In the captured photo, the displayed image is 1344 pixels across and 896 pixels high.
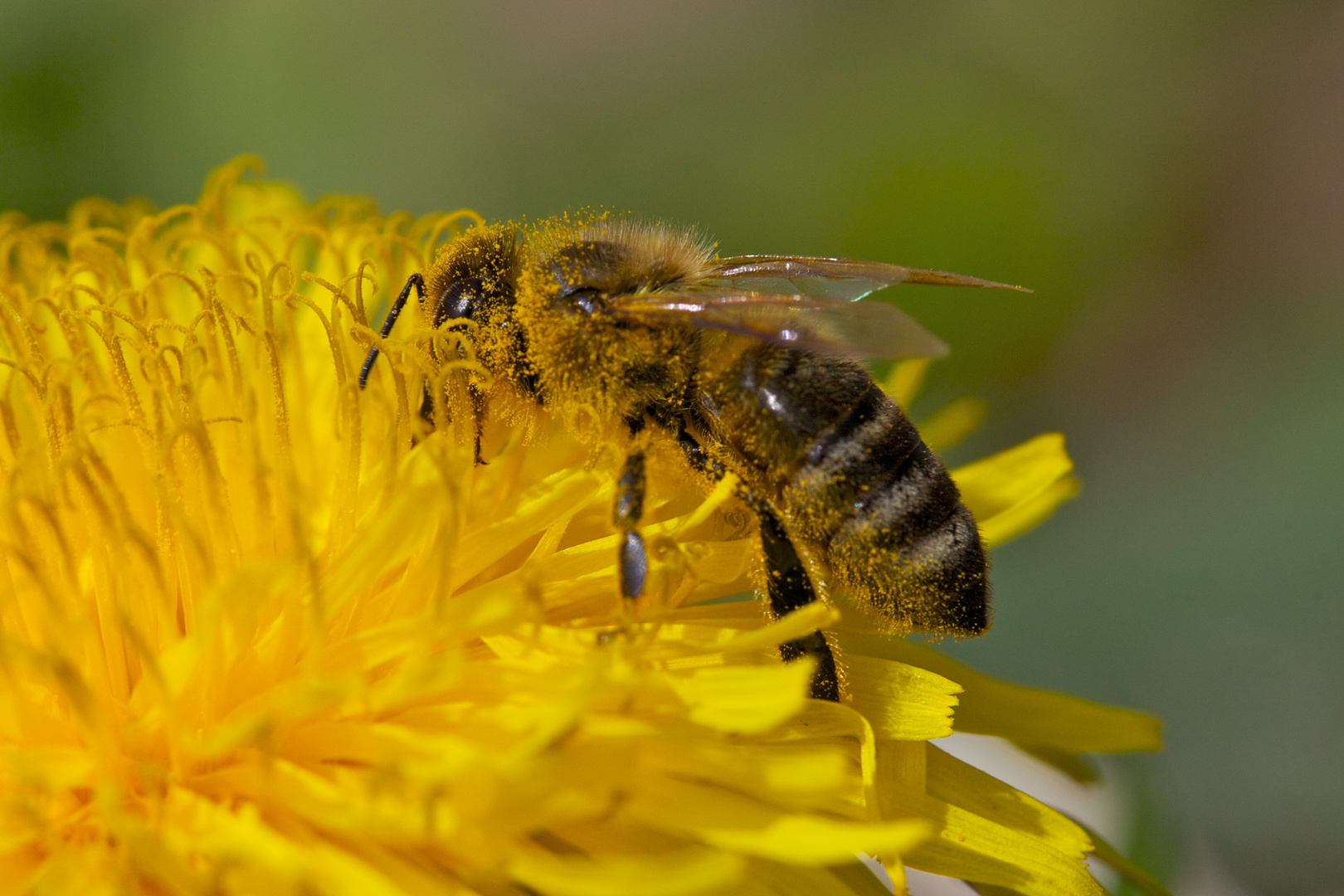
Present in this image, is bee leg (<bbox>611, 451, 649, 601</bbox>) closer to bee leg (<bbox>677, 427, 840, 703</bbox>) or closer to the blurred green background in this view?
bee leg (<bbox>677, 427, 840, 703</bbox>)

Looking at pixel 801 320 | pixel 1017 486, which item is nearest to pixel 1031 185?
pixel 1017 486

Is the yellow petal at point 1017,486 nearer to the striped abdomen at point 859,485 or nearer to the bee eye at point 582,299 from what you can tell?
the striped abdomen at point 859,485

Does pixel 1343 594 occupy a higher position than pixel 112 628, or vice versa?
pixel 112 628

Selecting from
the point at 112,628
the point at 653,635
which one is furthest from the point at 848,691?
the point at 112,628

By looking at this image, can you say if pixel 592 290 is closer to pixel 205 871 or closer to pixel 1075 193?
pixel 205 871

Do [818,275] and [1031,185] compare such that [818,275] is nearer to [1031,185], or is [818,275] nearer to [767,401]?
[767,401]

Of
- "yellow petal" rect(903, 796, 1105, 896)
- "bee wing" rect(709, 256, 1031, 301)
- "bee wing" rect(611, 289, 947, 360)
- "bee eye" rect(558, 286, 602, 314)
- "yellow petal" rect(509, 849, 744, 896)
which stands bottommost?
"yellow petal" rect(903, 796, 1105, 896)

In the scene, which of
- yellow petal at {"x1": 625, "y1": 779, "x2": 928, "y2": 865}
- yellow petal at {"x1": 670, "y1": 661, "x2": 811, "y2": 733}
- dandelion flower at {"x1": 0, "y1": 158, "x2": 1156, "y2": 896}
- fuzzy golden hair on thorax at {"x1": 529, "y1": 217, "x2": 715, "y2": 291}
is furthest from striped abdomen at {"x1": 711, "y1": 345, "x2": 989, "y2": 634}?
yellow petal at {"x1": 625, "y1": 779, "x2": 928, "y2": 865}
